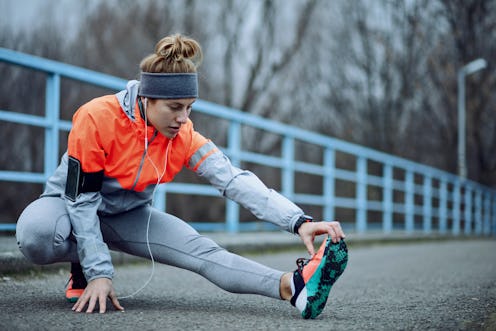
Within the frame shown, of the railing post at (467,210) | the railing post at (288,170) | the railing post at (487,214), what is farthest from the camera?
the railing post at (487,214)

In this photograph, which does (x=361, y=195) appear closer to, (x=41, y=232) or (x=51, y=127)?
(x=51, y=127)

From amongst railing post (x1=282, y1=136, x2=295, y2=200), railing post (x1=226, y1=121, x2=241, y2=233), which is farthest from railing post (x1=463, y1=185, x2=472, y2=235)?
railing post (x1=226, y1=121, x2=241, y2=233)

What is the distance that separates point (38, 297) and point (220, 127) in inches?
353

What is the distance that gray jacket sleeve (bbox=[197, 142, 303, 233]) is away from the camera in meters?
2.53

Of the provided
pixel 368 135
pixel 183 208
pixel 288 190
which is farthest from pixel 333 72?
pixel 288 190

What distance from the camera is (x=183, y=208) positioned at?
11.5 metres

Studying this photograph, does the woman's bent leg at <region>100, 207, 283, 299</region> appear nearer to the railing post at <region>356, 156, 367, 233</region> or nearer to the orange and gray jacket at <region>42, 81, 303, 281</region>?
the orange and gray jacket at <region>42, 81, 303, 281</region>

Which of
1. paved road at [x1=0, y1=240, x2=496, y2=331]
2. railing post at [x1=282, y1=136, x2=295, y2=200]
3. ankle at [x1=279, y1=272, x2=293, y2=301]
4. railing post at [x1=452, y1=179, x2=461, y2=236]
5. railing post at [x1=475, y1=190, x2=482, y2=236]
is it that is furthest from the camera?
railing post at [x1=475, y1=190, x2=482, y2=236]

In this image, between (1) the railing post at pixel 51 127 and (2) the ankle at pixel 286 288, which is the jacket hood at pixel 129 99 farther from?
(1) the railing post at pixel 51 127

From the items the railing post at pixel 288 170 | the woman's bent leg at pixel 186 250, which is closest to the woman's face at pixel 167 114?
the woman's bent leg at pixel 186 250

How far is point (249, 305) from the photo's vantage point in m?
2.77

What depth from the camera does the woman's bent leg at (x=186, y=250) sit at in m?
2.56

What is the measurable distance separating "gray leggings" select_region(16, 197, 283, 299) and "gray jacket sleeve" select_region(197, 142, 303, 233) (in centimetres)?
21

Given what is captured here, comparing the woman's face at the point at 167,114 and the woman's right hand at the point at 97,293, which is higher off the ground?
the woman's face at the point at 167,114
